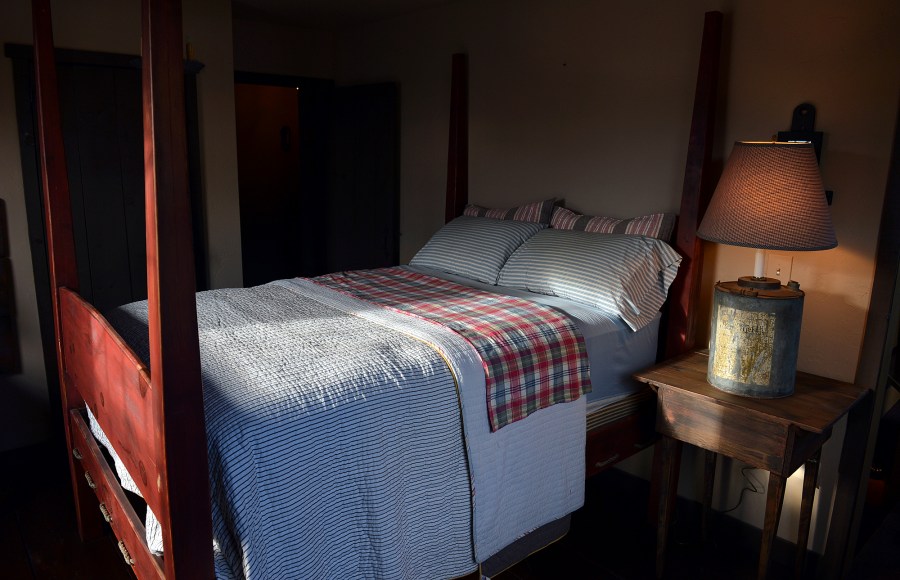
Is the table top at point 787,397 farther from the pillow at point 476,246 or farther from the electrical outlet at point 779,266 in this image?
the pillow at point 476,246

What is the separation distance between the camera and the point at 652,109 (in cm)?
282

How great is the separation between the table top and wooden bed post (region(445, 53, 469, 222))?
1662 mm

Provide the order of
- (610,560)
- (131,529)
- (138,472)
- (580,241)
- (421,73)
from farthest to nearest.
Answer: (421,73) < (580,241) < (610,560) < (131,529) < (138,472)

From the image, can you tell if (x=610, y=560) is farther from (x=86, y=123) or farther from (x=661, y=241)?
(x=86, y=123)

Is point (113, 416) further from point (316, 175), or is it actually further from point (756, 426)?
point (316, 175)

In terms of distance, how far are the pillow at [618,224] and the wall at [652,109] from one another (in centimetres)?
10

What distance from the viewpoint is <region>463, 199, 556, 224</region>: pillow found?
3.20m

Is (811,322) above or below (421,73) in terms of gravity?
below

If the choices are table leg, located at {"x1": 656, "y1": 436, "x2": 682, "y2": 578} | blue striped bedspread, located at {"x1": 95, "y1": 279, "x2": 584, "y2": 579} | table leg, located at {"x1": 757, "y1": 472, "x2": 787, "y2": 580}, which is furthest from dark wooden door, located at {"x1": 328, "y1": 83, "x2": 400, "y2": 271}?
table leg, located at {"x1": 757, "y1": 472, "x2": 787, "y2": 580}

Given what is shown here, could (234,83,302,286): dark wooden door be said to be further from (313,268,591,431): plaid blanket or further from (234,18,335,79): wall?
(313,268,591,431): plaid blanket

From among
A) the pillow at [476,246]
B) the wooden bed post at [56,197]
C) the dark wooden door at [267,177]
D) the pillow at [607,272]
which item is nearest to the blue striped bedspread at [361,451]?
the wooden bed post at [56,197]

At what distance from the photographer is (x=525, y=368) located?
211 cm

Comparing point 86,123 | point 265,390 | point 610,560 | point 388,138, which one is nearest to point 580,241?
point 610,560

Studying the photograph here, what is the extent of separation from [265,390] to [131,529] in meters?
0.57
